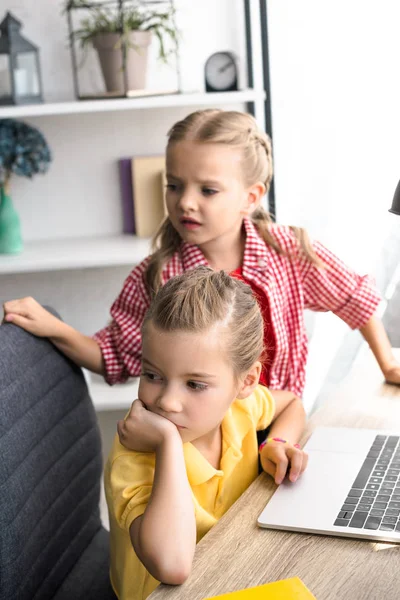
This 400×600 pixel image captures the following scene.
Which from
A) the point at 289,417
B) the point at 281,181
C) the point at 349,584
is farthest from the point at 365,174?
the point at 349,584

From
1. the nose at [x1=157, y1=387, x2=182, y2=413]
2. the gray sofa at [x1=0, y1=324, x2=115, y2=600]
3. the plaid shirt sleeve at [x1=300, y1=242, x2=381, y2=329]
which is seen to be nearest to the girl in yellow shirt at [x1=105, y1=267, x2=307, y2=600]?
the nose at [x1=157, y1=387, x2=182, y2=413]

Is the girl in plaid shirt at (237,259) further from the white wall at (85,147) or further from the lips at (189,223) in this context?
the white wall at (85,147)

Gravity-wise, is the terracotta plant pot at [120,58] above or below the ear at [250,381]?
above

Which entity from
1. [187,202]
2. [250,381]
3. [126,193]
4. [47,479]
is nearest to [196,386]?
[250,381]

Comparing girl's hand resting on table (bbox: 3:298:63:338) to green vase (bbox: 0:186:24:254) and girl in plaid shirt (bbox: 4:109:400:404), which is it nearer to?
girl in plaid shirt (bbox: 4:109:400:404)

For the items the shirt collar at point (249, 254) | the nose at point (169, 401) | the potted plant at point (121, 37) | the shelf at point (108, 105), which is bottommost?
the nose at point (169, 401)

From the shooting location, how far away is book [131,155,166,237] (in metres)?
2.46

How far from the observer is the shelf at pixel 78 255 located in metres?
2.26

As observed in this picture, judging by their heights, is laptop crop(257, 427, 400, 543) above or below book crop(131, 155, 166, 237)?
below

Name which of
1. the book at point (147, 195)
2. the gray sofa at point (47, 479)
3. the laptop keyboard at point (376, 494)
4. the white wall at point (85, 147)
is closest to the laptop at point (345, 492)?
the laptop keyboard at point (376, 494)

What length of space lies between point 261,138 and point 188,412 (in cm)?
83

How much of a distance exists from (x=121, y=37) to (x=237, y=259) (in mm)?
912

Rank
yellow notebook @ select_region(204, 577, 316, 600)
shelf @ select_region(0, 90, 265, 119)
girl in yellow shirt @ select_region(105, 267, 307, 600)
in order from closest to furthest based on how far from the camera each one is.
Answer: yellow notebook @ select_region(204, 577, 316, 600) → girl in yellow shirt @ select_region(105, 267, 307, 600) → shelf @ select_region(0, 90, 265, 119)

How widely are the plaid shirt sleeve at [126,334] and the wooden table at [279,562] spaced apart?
0.60 m
